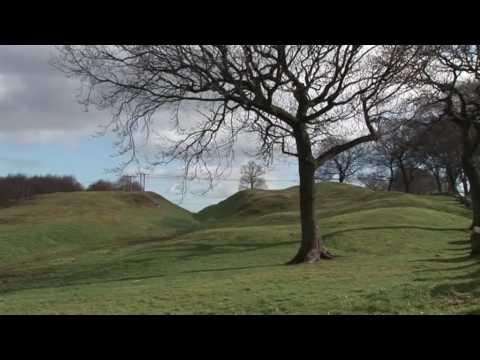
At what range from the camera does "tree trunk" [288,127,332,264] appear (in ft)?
76.5

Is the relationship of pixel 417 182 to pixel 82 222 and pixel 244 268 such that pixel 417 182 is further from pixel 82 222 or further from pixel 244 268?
pixel 244 268

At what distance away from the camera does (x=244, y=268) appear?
22156mm

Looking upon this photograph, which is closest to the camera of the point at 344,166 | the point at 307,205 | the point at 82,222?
the point at 307,205

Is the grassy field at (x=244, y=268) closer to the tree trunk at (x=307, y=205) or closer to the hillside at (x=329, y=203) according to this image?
the hillside at (x=329, y=203)

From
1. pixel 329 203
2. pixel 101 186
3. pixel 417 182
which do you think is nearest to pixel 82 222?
pixel 329 203

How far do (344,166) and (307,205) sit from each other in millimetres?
76388

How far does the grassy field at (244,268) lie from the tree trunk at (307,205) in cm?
103

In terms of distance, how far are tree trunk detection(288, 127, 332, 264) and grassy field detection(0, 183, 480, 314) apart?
1.03m

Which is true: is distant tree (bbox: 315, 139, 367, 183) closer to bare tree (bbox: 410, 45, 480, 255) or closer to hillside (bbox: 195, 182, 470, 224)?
hillside (bbox: 195, 182, 470, 224)

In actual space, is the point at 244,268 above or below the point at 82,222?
below

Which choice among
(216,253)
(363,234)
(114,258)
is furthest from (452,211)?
(114,258)

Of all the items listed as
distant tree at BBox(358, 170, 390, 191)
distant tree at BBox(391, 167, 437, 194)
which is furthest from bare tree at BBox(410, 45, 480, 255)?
distant tree at BBox(358, 170, 390, 191)

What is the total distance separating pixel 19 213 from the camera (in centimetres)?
5975
